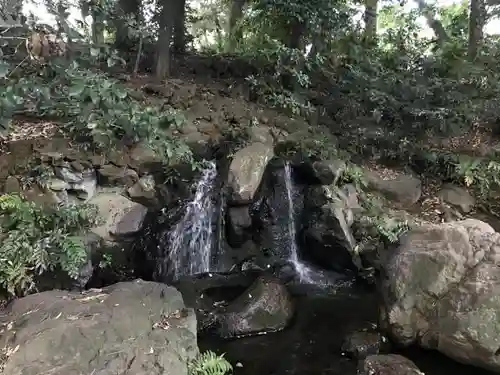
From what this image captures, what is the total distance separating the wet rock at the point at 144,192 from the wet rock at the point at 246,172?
130 cm

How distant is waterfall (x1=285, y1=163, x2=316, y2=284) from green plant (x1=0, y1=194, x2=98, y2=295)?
338 cm

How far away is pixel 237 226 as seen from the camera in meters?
7.64

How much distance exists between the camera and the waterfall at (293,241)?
24.7ft

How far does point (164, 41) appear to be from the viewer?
994 centimetres

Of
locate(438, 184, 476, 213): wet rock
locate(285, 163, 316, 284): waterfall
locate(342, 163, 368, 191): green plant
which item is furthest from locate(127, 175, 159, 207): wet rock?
locate(438, 184, 476, 213): wet rock

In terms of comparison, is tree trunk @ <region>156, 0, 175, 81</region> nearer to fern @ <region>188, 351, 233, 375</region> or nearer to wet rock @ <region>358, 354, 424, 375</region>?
fern @ <region>188, 351, 233, 375</region>

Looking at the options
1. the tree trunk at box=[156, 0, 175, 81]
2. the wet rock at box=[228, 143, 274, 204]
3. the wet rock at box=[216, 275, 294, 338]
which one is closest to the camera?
the wet rock at box=[216, 275, 294, 338]

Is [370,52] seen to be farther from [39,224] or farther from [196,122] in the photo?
[39,224]

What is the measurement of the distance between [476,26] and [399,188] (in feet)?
16.6

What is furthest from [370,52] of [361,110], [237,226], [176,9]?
[237,226]

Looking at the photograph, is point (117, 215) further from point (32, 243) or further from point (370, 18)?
point (370, 18)

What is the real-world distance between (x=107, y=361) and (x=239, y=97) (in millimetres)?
7336

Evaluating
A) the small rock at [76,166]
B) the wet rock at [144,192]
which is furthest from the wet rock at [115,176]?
the small rock at [76,166]

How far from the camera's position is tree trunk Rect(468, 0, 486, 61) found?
1062 centimetres
